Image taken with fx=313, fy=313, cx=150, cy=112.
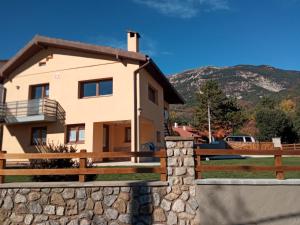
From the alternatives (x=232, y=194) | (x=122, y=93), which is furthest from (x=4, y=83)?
(x=232, y=194)

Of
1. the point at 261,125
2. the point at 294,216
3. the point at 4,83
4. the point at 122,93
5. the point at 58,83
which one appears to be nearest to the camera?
the point at 294,216

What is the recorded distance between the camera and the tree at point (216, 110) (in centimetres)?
5266

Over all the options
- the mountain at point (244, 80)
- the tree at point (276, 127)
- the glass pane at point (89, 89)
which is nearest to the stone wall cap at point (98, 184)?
the glass pane at point (89, 89)

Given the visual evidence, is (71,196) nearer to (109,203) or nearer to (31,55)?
(109,203)

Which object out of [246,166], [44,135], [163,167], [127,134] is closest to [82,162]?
[163,167]

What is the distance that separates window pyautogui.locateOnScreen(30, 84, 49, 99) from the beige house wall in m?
0.34

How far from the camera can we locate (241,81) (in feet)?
447

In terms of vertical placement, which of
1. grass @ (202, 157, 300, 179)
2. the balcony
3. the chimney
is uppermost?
the chimney

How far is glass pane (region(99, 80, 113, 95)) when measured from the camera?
18266mm

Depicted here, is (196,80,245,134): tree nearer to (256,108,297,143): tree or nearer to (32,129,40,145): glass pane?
(256,108,297,143): tree

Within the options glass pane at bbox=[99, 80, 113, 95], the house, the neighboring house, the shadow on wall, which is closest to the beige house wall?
the house

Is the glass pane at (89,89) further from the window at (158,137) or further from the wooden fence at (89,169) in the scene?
the wooden fence at (89,169)

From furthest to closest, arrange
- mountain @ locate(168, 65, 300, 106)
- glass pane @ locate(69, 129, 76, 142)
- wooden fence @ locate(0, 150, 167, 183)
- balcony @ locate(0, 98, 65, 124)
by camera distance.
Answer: mountain @ locate(168, 65, 300, 106)
glass pane @ locate(69, 129, 76, 142)
balcony @ locate(0, 98, 65, 124)
wooden fence @ locate(0, 150, 167, 183)

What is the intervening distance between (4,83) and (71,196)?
16.3m
